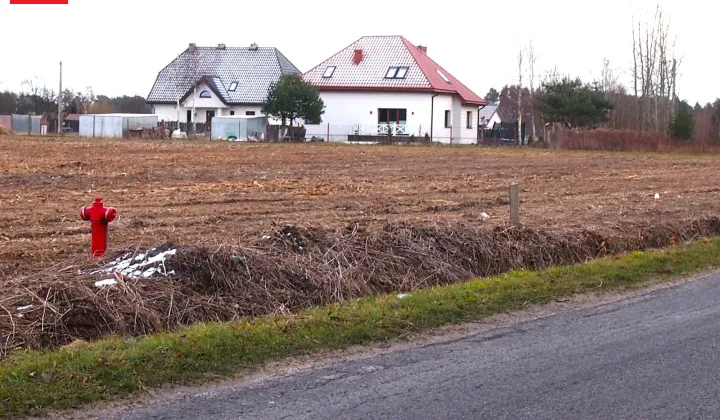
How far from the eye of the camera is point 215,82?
248 ft

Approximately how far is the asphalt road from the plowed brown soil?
433cm

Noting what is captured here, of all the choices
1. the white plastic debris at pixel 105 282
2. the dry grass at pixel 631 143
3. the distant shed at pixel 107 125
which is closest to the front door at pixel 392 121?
the dry grass at pixel 631 143

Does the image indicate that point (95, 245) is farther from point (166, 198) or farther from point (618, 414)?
point (166, 198)

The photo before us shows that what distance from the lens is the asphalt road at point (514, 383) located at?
6254 millimetres

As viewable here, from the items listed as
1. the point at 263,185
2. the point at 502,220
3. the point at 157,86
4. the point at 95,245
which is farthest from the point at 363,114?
the point at 95,245

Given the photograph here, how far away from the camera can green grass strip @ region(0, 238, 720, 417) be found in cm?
657

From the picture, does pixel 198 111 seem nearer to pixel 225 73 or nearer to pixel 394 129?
pixel 225 73

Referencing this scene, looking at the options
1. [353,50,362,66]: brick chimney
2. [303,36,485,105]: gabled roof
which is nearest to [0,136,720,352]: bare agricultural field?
[303,36,485,105]: gabled roof

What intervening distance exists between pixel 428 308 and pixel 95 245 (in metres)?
3.75

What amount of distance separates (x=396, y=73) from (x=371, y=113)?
3.43 m

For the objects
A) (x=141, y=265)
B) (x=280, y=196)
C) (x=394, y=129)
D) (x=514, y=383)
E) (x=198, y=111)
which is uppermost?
(x=198, y=111)

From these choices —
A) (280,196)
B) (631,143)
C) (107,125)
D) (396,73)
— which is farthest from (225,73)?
(280,196)

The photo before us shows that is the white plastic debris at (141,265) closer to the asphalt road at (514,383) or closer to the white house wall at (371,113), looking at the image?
the asphalt road at (514,383)

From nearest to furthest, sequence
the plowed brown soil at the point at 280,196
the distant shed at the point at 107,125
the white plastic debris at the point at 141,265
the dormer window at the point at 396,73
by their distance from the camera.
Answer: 1. the white plastic debris at the point at 141,265
2. the plowed brown soil at the point at 280,196
3. the distant shed at the point at 107,125
4. the dormer window at the point at 396,73
